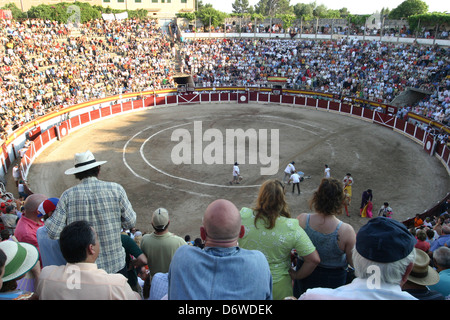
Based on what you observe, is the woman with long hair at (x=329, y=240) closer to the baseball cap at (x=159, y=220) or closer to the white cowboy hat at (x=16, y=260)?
the baseball cap at (x=159, y=220)

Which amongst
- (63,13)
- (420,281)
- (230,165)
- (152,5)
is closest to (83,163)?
(420,281)

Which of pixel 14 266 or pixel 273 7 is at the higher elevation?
pixel 273 7

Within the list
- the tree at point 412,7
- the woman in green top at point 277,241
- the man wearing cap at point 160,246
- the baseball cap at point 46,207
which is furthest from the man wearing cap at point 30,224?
the tree at point 412,7

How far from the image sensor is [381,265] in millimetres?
2422

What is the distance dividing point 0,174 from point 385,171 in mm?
18841

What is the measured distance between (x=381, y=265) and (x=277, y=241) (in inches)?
47.5

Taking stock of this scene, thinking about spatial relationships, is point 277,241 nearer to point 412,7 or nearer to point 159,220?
point 159,220

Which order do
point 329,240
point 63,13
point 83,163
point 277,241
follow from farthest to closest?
point 63,13, point 83,163, point 329,240, point 277,241

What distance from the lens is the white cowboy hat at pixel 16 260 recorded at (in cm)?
311

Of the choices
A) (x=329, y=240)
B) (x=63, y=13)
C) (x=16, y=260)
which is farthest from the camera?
(x=63, y=13)

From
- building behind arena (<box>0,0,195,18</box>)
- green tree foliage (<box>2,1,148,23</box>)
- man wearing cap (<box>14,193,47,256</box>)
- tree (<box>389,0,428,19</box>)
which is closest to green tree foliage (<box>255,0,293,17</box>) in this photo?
tree (<box>389,0,428,19</box>)

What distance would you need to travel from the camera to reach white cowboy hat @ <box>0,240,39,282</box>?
10.2 ft

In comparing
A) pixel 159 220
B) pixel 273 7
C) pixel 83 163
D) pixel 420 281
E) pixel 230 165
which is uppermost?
pixel 273 7

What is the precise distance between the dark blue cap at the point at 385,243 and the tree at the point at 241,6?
112 m
